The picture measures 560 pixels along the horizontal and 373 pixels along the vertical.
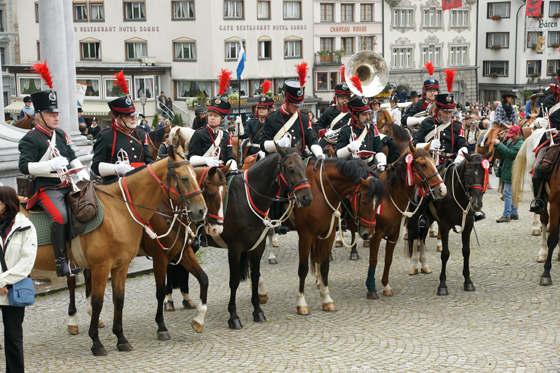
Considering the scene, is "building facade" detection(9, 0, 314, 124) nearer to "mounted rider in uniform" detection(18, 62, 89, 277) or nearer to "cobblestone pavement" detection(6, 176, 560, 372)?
"cobblestone pavement" detection(6, 176, 560, 372)

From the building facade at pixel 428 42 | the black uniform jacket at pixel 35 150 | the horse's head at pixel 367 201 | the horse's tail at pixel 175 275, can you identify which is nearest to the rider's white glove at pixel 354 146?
the horse's head at pixel 367 201

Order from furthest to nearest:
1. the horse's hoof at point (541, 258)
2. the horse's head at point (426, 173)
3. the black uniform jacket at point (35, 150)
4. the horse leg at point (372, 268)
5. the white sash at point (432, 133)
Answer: the horse's hoof at point (541, 258), the white sash at point (432, 133), the horse leg at point (372, 268), the horse's head at point (426, 173), the black uniform jacket at point (35, 150)

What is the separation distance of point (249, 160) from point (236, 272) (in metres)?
3.99

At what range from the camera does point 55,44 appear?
52.9 ft

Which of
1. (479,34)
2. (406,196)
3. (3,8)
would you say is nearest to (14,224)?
(406,196)

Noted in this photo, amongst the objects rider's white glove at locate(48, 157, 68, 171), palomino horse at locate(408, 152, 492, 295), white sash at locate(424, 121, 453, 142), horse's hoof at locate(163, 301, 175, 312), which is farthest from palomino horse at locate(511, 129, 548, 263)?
rider's white glove at locate(48, 157, 68, 171)

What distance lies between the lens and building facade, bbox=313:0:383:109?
59219mm

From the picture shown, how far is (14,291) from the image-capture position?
689cm

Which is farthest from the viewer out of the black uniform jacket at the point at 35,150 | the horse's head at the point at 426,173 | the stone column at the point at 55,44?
the stone column at the point at 55,44

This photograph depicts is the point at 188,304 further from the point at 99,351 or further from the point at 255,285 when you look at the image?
the point at 99,351

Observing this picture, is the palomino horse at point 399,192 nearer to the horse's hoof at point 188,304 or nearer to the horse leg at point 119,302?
the horse's hoof at point 188,304

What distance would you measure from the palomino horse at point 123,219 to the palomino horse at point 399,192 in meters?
3.87

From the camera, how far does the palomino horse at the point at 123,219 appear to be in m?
8.46

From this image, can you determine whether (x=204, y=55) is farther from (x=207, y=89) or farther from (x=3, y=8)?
(x=3, y=8)
